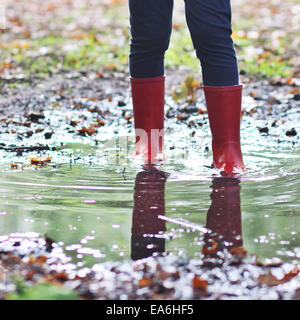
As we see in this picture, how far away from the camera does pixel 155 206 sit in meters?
3.05

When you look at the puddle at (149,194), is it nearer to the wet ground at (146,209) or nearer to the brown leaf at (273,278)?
the wet ground at (146,209)

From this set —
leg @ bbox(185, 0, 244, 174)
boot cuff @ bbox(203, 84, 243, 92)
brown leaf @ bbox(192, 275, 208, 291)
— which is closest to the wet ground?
brown leaf @ bbox(192, 275, 208, 291)

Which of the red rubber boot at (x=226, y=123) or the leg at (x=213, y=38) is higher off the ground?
the leg at (x=213, y=38)

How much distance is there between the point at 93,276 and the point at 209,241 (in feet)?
1.66

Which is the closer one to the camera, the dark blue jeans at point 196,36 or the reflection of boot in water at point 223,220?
the reflection of boot in water at point 223,220

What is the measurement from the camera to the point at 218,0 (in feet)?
11.1

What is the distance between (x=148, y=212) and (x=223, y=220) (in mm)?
316

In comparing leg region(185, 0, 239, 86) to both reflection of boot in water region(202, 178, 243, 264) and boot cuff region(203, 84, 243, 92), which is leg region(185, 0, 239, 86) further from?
reflection of boot in water region(202, 178, 243, 264)

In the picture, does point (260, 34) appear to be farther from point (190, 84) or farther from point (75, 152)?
point (75, 152)

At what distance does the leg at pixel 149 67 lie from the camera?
3.63 metres

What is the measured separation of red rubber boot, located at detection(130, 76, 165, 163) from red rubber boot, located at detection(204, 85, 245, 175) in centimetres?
41

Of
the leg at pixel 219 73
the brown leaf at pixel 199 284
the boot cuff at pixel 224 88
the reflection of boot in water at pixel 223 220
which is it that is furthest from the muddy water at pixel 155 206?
the boot cuff at pixel 224 88

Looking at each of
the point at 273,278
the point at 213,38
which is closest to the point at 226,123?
the point at 213,38

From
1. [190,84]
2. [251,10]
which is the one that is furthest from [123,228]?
[251,10]
